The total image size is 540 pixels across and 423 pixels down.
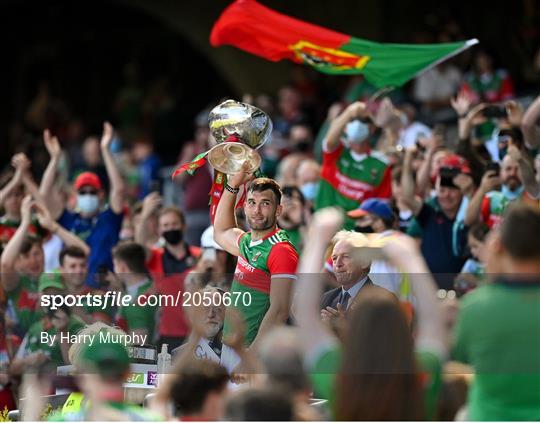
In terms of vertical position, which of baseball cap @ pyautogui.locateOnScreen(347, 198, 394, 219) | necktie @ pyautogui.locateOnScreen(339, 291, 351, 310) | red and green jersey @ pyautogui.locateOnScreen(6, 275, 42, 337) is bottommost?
necktie @ pyautogui.locateOnScreen(339, 291, 351, 310)

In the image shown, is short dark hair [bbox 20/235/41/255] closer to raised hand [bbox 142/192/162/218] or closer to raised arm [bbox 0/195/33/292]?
raised arm [bbox 0/195/33/292]

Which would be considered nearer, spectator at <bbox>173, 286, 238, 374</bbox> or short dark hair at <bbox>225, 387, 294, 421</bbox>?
short dark hair at <bbox>225, 387, 294, 421</bbox>

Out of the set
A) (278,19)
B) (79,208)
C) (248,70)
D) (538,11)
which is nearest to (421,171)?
(278,19)

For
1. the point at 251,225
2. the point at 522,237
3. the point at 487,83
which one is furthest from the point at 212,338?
the point at 487,83

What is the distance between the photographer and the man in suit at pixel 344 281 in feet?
24.7

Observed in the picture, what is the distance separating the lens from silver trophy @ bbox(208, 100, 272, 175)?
800 centimetres

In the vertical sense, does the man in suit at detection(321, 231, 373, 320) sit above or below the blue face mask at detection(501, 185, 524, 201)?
below

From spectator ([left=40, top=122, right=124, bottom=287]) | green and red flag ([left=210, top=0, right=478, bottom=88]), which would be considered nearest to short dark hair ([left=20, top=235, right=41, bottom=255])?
spectator ([left=40, top=122, right=124, bottom=287])

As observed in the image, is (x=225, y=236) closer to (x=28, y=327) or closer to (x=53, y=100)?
(x=28, y=327)

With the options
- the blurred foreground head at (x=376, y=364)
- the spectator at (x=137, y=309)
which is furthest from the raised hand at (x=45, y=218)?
the blurred foreground head at (x=376, y=364)

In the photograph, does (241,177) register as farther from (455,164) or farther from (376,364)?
(376,364)

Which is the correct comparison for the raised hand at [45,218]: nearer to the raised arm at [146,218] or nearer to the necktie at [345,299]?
the raised arm at [146,218]

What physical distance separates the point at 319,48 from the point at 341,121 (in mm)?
727

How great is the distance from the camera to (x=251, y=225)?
7793mm
